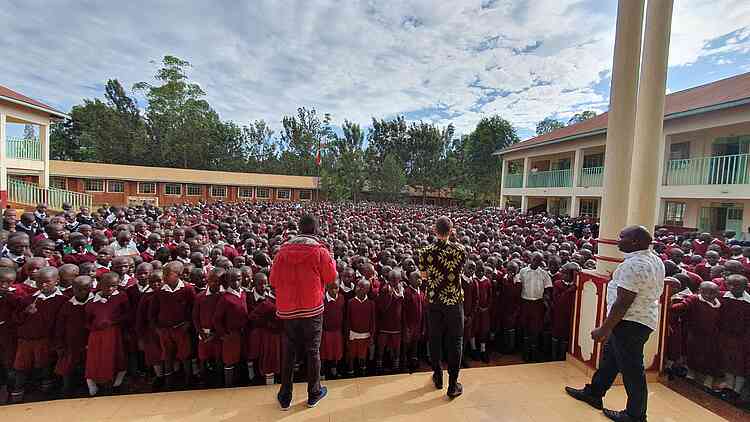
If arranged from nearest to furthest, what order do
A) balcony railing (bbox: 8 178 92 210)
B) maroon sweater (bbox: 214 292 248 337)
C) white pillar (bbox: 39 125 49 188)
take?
maroon sweater (bbox: 214 292 248 337) < balcony railing (bbox: 8 178 92 210) < white pillar (bbox: 39 125 49 188)

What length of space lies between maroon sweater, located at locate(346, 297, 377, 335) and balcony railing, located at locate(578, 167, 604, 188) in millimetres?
14119

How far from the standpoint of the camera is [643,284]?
2389 millimetres

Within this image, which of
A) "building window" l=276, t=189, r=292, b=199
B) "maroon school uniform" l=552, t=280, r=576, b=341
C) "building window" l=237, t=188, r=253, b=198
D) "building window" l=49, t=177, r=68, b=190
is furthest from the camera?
"building window" l=276, t=189, r=292, b=199

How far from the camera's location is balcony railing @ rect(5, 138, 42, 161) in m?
14.4

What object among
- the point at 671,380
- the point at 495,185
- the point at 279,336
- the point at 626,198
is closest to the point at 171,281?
the point at 279,336

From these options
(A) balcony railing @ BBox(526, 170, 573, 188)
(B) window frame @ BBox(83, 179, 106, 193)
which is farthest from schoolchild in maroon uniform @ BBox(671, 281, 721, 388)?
(B) window frame @ BBox(83, 179, 106, 193)

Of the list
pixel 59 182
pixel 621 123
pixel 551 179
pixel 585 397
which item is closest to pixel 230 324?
pixel 585 397

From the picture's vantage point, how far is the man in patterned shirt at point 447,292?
2.88m

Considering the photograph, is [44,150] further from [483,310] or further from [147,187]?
[483,310]

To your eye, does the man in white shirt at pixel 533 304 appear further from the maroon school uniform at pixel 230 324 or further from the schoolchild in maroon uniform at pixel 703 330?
the maroon school uniform at pixel 230 324

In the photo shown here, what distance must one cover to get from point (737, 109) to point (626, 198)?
10098mm

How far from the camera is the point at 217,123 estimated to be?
38.4 metres

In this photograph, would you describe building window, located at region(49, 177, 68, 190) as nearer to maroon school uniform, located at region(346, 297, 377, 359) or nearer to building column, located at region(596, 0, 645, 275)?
maroon school uniform, located at region(346, 297, 377, 359)

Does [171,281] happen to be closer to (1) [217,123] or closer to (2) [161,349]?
(2) [161,349]
